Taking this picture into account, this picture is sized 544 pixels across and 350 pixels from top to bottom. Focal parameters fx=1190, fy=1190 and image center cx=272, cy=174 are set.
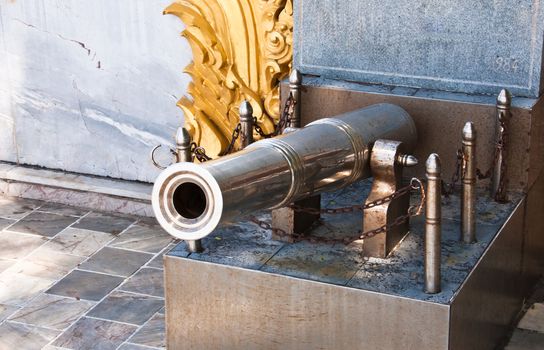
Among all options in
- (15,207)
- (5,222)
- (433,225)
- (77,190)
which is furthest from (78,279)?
(433,225)

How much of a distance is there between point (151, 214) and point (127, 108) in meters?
0.75

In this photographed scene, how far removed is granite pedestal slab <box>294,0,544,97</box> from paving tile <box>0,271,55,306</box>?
6.64ft

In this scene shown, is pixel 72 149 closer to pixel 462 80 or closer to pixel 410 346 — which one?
pixel 462 80

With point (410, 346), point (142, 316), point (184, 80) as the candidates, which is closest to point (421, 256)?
point (410, 346)

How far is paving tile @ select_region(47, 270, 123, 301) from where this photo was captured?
6961 mm

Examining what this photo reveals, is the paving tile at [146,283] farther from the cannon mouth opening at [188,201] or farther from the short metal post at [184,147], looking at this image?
the cannon mouth opening at [188,201]

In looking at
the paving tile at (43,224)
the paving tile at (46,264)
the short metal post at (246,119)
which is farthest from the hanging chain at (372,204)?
the paving tile at (43,224)

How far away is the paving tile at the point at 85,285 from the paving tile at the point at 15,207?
3.75 ft

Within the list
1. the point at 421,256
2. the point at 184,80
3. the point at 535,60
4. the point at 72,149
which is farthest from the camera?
the point at 72,149

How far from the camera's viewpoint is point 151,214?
8.11m

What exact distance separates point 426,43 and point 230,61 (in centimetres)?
158

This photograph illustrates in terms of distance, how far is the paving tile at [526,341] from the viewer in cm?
601

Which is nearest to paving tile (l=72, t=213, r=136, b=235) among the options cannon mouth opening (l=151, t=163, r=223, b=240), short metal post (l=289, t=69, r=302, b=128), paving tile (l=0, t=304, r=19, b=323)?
paving tile (l=0, t=304, r=19, b=323)

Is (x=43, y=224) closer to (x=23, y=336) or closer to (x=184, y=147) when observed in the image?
(x=23, y=336)
